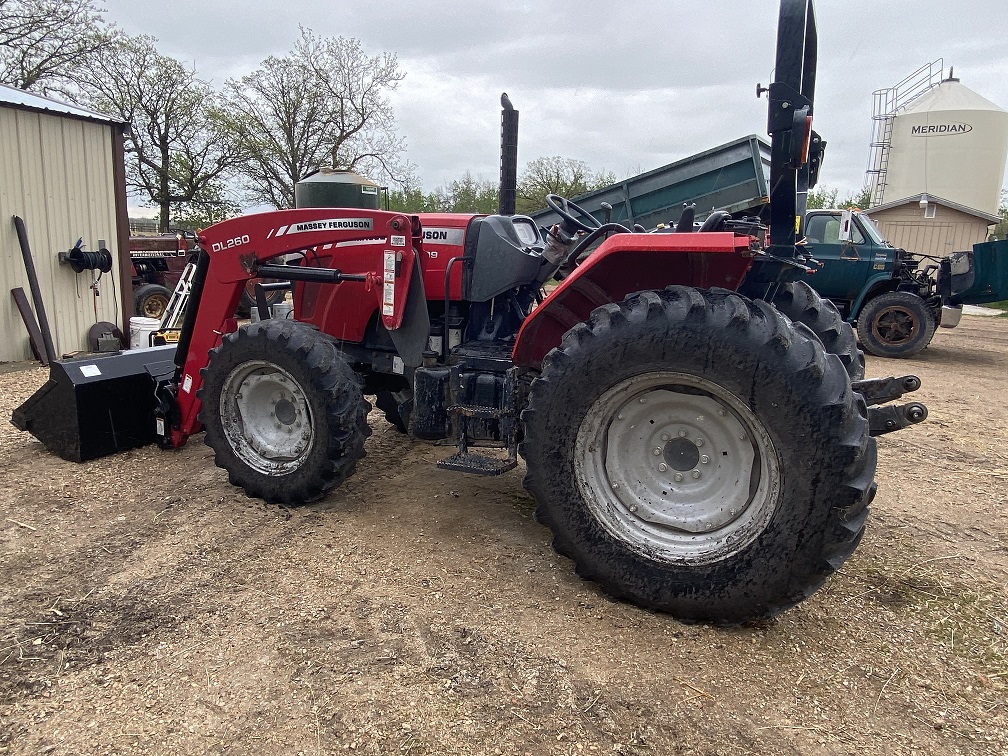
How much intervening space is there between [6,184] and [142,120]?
17.2 meters

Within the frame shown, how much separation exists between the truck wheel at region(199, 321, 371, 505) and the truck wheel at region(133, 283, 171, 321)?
26.5ft

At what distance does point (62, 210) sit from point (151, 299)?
3121mm

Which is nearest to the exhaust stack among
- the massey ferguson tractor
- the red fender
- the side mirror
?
the massey ferguson tractor

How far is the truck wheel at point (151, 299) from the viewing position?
11117mm

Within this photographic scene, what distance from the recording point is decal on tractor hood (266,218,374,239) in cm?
389

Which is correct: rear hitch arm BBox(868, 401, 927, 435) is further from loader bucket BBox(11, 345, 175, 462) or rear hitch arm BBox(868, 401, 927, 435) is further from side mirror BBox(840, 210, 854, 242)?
side mirror BBox(840, 210, 854, 242)

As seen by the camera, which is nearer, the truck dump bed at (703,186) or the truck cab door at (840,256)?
the truck dump bed at (703,186)

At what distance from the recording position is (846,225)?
1008cm

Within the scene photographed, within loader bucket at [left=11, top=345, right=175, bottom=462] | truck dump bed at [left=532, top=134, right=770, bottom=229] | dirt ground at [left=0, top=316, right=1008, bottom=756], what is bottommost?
dirt ground at [left=0, top=316, right=1008, bottom=756]

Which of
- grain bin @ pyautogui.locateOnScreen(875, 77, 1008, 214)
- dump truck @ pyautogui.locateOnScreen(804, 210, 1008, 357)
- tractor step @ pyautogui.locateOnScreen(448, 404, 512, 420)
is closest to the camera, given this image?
tractor step @ pyautogui.locateOnScreen(448, 404, 512, 420)

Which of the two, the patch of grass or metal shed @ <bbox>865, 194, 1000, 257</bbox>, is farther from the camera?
metal shed @ <bbox>865, 194, 1000, 257</bbox>

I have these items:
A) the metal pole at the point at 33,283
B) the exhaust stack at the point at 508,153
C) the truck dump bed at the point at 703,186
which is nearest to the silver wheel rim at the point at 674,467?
the exhaust stack at the point at 508,153

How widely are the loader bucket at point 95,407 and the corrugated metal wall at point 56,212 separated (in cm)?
416

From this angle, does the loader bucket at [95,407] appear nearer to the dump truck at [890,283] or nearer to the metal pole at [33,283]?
the metal pole at [33,283]
